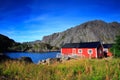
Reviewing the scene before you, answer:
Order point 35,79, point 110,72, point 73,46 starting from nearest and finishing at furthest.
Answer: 1. point 35,79
2. point 110,72
3. point 73,46

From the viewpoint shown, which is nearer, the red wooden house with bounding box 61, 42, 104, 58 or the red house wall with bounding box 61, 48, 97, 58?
the red house wall with bounding box 61, 48, 97, 58

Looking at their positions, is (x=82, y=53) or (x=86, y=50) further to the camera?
(x=82, y=53)

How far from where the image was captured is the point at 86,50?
5431 cm

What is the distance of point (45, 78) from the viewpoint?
7.38 m

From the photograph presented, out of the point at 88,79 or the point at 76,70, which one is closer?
the point at 88,79

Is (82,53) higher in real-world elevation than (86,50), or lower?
lower

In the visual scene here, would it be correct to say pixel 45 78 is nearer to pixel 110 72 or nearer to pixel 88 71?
pixel 88 71

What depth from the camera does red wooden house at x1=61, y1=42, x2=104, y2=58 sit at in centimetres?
5324

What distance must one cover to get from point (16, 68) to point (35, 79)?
2559 millimetres

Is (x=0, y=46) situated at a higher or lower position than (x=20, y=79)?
higher

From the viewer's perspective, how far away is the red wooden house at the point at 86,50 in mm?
53241

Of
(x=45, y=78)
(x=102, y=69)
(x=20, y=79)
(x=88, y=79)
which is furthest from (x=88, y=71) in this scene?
(x=20, y=79)

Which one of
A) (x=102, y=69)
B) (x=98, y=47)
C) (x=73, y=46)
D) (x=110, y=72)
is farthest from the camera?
(x=73, y=46)

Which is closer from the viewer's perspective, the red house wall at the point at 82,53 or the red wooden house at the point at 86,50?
the red house wall at the point at 82,53
